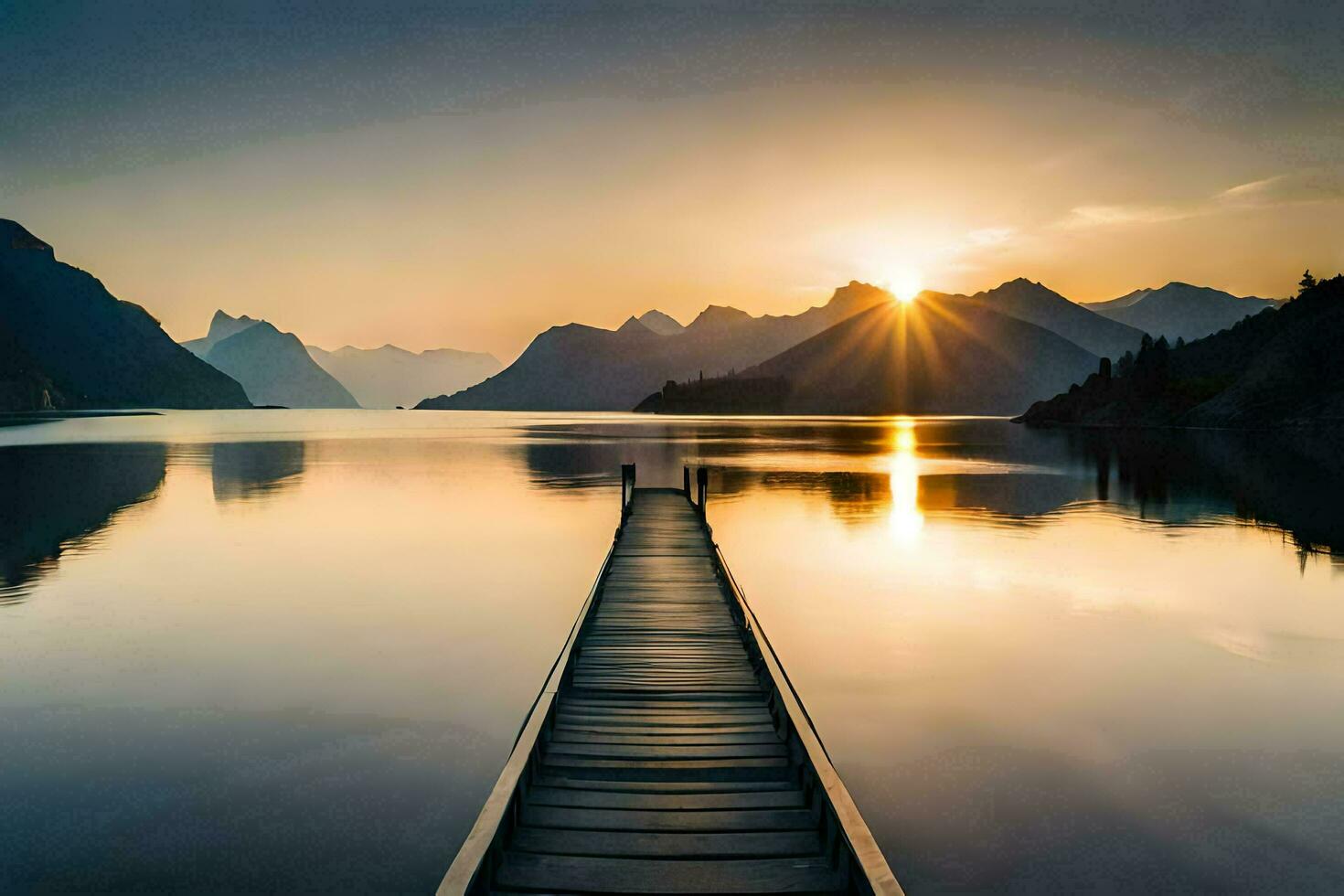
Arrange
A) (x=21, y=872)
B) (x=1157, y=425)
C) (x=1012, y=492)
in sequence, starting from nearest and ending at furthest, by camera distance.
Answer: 1. (x=21, y=872)
2. (x=1012, y=492)
3. (x=1157, y=425)

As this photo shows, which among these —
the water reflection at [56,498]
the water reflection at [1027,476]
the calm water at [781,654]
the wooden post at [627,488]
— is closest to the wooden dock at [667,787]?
the calm water at [781,654]

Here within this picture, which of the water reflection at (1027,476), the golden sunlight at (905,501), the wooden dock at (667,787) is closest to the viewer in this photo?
the wooden dock at (667,787)

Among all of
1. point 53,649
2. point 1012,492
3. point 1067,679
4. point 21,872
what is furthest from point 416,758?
point 1012,492

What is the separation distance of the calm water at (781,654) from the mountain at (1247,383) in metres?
117

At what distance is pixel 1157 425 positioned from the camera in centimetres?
15988

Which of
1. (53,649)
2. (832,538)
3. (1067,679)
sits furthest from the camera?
(832,538)

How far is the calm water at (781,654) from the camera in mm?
10734

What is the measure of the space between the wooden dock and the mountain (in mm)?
153165

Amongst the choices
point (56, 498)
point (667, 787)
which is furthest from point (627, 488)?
point (56, 498)

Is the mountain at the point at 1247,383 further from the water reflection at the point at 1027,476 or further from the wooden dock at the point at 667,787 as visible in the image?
the wooden dock at the point at 667,787

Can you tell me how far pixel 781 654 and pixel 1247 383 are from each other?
163696mm

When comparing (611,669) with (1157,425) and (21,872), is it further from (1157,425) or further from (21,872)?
(1157,425)

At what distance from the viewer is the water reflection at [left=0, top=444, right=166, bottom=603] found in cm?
2981

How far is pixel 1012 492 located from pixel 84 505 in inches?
2200
